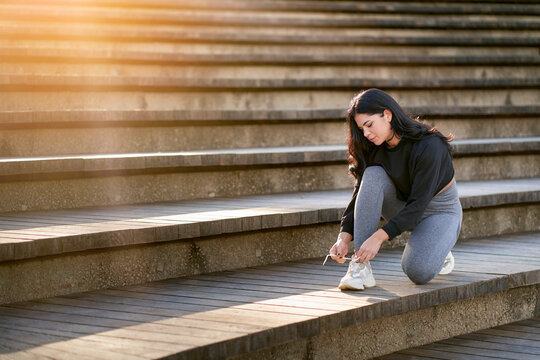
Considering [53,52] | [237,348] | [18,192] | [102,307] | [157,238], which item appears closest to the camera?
[237,348]

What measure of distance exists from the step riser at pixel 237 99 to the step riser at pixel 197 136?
1.33ft

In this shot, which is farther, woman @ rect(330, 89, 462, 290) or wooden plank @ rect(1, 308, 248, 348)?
woman @ rect(330, 89, 462, 290)

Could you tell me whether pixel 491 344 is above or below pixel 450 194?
below

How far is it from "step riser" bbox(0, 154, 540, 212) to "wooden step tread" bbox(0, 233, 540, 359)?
734 mm

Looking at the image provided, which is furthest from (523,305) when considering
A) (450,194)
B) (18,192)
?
(18,192)

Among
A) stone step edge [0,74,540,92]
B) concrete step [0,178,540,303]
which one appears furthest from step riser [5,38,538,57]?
concrete step [0,178,540,303]

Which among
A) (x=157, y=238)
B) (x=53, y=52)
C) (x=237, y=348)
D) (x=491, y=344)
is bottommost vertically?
(x=491, y=344)

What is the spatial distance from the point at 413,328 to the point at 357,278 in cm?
27

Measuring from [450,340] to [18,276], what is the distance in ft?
5.23

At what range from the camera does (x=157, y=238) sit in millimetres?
2877

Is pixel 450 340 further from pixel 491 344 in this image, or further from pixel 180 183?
pixel 180 183

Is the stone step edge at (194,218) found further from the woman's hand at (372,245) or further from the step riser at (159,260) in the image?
the woman's hand at (372,245)

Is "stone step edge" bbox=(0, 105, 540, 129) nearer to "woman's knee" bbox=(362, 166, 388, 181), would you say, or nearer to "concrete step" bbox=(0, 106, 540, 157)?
"concrete step" bbox=(0, 106, 540, 157)

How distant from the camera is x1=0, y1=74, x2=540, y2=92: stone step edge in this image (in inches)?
169
